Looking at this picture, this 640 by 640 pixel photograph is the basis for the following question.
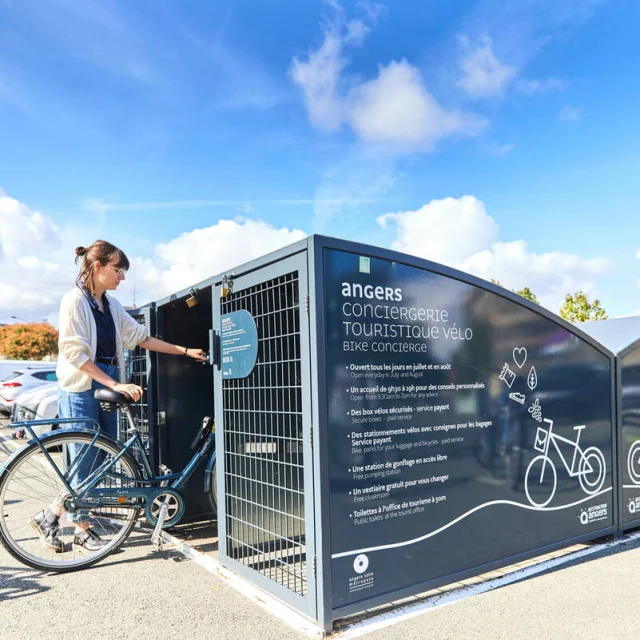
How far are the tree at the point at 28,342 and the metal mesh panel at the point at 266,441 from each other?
177 feet

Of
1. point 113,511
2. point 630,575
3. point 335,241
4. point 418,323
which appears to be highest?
point 335,241

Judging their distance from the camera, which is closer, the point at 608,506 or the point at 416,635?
the point at 416,635

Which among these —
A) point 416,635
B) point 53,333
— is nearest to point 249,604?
point 416,635

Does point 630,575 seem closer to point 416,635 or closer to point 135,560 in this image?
point 416,635

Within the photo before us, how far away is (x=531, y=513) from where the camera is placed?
3.87 meters

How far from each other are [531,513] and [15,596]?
3281 mm

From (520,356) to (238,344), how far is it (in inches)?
75.4

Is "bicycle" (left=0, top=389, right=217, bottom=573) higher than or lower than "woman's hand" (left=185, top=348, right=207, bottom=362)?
lower

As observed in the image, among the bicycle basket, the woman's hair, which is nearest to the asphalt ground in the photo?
the bicycle basket

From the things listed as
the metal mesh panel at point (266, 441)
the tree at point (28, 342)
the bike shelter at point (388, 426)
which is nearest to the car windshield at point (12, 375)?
the bike shelter at point (388, 426)

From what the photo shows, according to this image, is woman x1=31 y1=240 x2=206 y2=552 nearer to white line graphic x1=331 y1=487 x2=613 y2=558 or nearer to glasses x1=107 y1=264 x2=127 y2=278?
glasses x1=107 y1=264 x2=127 y2=278

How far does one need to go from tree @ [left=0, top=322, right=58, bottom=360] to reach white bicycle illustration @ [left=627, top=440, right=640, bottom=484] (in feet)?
179

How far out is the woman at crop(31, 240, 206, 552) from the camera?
153 inches

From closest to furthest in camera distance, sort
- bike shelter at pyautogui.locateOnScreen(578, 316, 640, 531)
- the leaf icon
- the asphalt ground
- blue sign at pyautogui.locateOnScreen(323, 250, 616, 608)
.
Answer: the asphalt ground, blue sign at pyautogui.locateOnScreen(323, 250, 616, 608), the leaf icon, bike shelter at pyautogui.locateOnScreen(578, 316, 640, 531)
